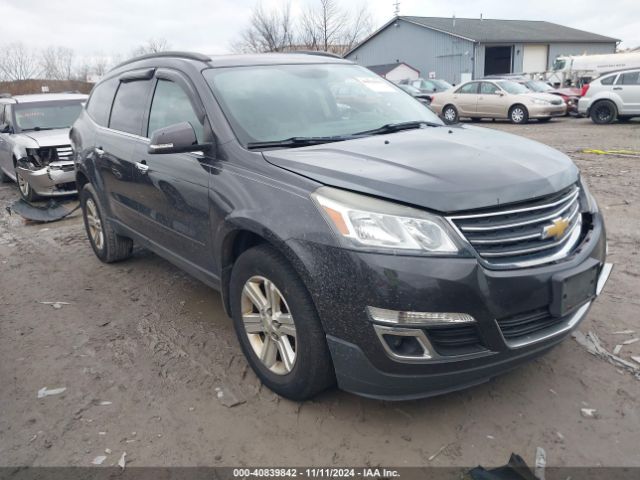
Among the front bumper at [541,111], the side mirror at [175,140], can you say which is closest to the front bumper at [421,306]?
the side mirror at [175,140]

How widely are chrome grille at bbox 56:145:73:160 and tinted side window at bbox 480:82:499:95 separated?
14526 millimetres

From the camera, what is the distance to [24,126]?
360 inches

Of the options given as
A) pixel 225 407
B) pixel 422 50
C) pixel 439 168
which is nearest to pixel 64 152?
pixel 225 407

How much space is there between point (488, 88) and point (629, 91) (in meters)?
4.47

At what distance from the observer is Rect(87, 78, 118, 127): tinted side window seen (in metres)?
4.89

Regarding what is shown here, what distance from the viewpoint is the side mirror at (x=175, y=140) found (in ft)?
10.1

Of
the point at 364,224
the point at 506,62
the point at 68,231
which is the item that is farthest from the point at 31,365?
the point at 506,62

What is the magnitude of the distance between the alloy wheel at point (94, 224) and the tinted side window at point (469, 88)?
16.3 metres

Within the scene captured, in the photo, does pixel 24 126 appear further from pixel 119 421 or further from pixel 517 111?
pixel 517 111

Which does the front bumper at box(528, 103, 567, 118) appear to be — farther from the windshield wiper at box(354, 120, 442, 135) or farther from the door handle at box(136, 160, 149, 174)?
the door handle at box(136, 160, 149, 174)

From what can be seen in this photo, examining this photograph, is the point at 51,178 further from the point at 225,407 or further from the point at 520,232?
the point at 520,232

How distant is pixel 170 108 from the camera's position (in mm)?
3793

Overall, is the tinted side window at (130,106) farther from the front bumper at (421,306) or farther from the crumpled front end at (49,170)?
the crumpled front end at (49,170)

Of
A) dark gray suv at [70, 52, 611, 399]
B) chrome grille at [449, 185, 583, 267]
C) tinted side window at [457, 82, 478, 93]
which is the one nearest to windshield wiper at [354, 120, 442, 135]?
dark gray suv at [70, 52, 611, 399]
